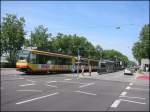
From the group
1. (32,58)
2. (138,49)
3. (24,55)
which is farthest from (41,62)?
(138,49)

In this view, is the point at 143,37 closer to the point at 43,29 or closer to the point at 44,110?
the point at 43,29

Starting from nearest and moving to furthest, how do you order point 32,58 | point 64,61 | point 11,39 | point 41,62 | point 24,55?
Answer: point 24,55 < point 32,58 < point 41,62 < point 64,61 < point 11,39

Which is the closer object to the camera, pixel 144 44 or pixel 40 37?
pixel 40 37

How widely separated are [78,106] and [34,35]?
87715 millimetres

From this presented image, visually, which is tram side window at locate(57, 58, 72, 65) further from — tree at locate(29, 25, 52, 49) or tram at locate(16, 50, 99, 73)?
tree at locate(29, 25, 52, 49)

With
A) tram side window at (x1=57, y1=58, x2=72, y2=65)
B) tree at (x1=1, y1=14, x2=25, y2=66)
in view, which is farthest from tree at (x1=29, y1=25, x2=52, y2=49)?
tram side window at (x1=57, y1=58, x2=72, y2=65)

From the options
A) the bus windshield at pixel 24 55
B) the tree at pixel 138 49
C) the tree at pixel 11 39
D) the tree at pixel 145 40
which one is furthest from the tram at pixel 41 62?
the tree at pixel 138 49

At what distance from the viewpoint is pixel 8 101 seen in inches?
565

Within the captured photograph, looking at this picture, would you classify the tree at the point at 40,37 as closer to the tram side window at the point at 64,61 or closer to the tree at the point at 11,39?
the tree at the point at 11,39

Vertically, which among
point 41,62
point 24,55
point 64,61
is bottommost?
point 41,62

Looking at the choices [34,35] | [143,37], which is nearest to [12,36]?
[34,35]

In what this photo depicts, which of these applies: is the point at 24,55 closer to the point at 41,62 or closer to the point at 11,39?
the point at 41,62

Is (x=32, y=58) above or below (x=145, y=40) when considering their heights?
below

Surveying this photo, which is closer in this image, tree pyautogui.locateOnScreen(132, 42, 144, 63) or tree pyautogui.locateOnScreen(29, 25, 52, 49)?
tree pyautogui.locateOnScreen(29, 25, 52, 49)
